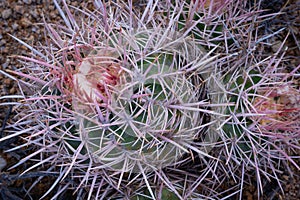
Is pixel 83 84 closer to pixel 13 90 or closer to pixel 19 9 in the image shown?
pixel 13 90

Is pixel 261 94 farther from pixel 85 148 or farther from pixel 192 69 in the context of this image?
pixel 85 148

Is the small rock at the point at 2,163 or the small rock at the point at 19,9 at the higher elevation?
the small rock at the point at 19,9

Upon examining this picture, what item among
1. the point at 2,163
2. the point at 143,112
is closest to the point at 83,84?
the point at 143,112

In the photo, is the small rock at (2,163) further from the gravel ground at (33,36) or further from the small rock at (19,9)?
the small rock at (19,9)

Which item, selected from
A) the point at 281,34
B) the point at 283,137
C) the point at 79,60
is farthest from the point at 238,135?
the point at 281,34

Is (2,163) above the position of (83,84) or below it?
below

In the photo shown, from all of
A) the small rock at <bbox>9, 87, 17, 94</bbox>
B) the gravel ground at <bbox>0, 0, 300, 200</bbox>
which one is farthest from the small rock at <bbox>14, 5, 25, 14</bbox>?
the small rock at <bbox>9, 87, 17, 94</bbox>

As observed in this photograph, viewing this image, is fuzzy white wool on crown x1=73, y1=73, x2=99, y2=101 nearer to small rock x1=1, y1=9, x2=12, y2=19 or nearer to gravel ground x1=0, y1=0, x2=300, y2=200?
gravel ground x1=0, y1=0, x2=300, y2=200

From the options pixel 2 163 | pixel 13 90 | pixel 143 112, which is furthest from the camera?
pixel 13 90

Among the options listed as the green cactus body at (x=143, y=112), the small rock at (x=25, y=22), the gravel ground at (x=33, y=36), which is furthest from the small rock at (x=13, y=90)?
the green cactus body at (x=143, y=112)
